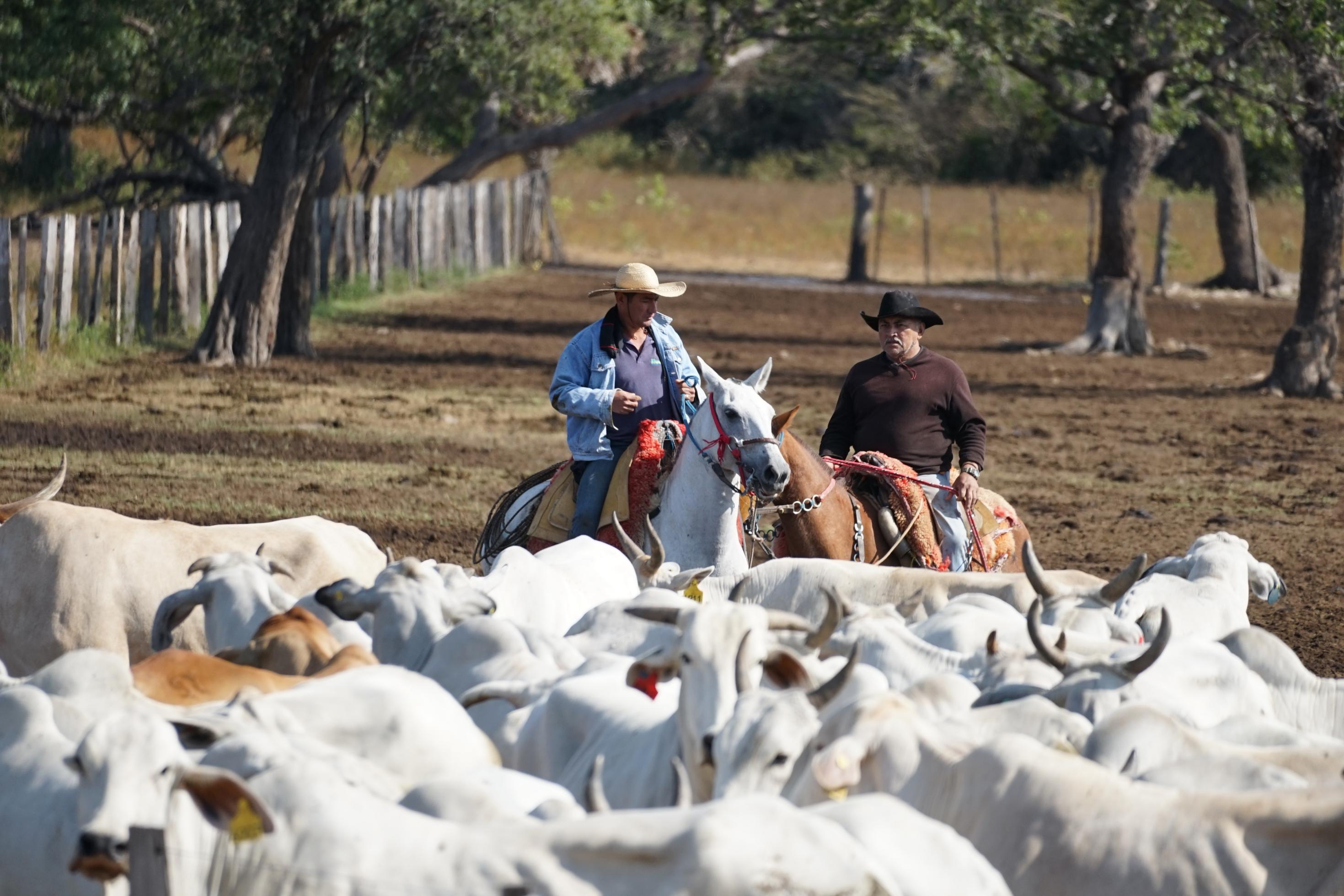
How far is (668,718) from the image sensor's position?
4883 mm

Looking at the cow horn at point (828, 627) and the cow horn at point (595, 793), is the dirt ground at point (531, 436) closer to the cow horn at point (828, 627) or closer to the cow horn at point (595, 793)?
the cow horn at point (828, 627)

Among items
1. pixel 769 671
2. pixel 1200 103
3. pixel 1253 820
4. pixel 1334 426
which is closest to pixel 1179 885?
pixel 1253 820

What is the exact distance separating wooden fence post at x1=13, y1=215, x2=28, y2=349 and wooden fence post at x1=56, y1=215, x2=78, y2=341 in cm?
33

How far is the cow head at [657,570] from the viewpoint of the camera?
22.8 feet

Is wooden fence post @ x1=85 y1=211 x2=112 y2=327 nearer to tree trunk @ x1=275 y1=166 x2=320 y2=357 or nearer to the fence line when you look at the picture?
the fence line

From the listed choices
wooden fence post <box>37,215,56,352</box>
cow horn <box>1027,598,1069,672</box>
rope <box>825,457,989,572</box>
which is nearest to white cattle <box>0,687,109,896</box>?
cow horn <box>1027,598,1069,672</box>

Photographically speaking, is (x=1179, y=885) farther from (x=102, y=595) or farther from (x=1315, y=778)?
(x=102, y=595)

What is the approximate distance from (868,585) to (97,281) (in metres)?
12.3

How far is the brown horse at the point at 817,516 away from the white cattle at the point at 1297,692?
205cm

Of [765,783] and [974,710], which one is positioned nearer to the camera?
[765,783]

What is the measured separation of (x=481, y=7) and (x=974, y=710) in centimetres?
1426

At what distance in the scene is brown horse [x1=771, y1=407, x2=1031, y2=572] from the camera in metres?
8.34

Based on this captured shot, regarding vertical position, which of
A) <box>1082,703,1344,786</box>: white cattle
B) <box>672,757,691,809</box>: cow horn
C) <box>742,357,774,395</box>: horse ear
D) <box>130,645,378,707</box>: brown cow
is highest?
<box>742,357,774,395</box>: horse ear

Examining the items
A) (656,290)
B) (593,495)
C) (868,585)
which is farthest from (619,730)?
(656,290)
